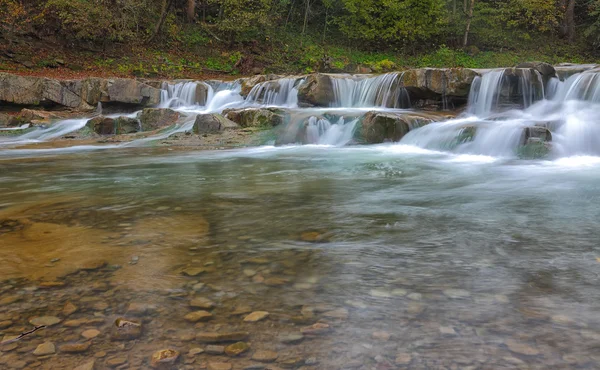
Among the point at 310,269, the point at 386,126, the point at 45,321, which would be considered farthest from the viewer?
the point at 386,126

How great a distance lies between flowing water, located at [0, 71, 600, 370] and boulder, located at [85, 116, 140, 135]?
6739 mm

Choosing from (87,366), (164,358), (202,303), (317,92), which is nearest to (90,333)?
(87,366)

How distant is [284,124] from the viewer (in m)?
12.3

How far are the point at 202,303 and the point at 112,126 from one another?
1250cm

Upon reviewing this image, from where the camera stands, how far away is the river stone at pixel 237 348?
6.22ft

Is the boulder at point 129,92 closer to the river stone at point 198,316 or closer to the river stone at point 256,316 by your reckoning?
the river stone at point 198,316

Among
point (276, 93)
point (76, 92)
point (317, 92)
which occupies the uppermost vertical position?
point (317, 92)

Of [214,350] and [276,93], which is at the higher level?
[276,93]

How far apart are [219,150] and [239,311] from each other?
344 inches

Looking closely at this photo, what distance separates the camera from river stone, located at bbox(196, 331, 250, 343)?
1.99 meters

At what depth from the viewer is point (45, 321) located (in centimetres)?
212

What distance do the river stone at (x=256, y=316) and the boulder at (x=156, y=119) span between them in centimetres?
1236

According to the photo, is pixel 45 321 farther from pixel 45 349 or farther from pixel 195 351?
pixel 195 351

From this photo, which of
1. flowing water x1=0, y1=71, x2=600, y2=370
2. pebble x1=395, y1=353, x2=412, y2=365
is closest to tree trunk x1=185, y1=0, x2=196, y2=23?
flowing water x1=0, y1=71, x2=600, y2=370
